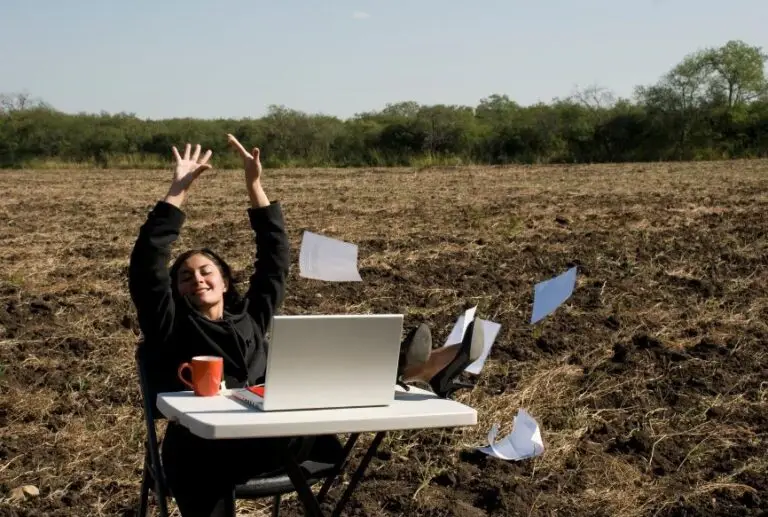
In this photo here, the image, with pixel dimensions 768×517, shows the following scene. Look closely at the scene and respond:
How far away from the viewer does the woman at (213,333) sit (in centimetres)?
302

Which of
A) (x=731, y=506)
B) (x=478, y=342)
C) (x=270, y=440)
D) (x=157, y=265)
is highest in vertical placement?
(x=157, y=265)

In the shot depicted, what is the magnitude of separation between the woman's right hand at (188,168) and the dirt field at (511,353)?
1.44 metres

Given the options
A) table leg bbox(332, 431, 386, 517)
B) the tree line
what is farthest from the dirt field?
the tree line

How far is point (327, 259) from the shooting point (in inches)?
128

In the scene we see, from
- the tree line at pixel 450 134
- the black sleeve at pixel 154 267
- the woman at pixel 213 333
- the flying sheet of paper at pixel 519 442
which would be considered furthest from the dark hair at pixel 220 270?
the tree line at pixel 450 134

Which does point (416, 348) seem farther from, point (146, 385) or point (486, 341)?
point (146, 385)

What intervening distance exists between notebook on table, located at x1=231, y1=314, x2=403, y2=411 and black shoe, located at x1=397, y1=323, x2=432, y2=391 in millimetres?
365

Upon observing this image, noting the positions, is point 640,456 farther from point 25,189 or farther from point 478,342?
point 25,189

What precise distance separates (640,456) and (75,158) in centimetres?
3808

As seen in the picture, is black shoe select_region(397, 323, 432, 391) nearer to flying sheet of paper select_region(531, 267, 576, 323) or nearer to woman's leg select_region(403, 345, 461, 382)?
woman's leg select_region(403, 345, 461, 382)

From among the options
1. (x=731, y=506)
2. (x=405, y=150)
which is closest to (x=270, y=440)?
(x=731, y=506)

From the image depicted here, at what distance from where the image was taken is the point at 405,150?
40.1m

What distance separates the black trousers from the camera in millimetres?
3016

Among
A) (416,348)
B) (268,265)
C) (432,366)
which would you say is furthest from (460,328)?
(268,265)
